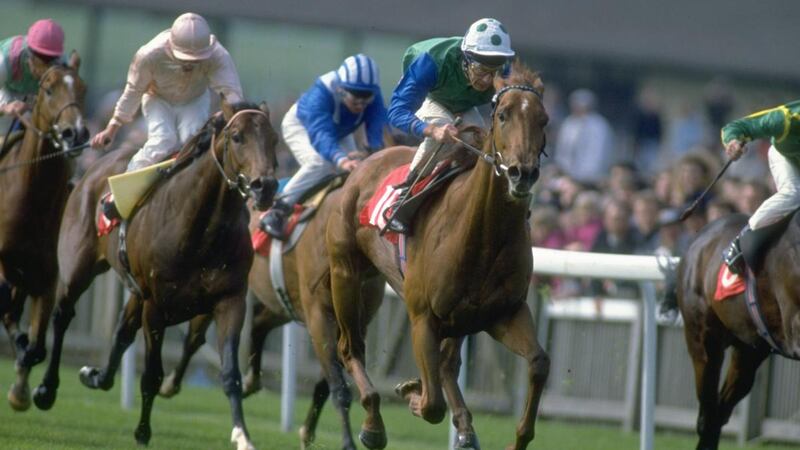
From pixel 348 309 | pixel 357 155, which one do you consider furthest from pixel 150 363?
pixel 357 155

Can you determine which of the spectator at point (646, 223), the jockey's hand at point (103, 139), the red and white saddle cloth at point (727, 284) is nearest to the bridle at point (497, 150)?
the red and white saddle cloth at point (727, 284)

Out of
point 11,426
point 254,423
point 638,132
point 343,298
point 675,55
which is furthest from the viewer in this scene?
point 638,132

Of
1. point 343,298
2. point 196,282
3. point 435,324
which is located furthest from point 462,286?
point 196,282

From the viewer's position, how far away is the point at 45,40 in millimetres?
10055

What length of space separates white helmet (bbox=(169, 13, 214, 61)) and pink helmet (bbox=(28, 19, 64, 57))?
3.44ft

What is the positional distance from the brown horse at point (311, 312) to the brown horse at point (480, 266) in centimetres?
90

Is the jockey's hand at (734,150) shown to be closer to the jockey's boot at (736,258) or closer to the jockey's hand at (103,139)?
the jockey's boot at (736,258)

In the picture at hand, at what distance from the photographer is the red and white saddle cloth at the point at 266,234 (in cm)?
987

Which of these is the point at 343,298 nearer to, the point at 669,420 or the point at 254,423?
A: the point at 254,423

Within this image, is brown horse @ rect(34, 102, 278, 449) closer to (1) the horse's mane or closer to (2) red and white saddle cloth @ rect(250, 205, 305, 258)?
(2) red and white saddle cloth @ rect(250, 205, 305, 258)

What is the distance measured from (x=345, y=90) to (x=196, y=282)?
1895 mm

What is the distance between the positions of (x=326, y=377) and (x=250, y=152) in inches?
56.3

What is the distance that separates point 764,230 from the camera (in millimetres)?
8766

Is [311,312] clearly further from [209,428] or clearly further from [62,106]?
[62,106]
